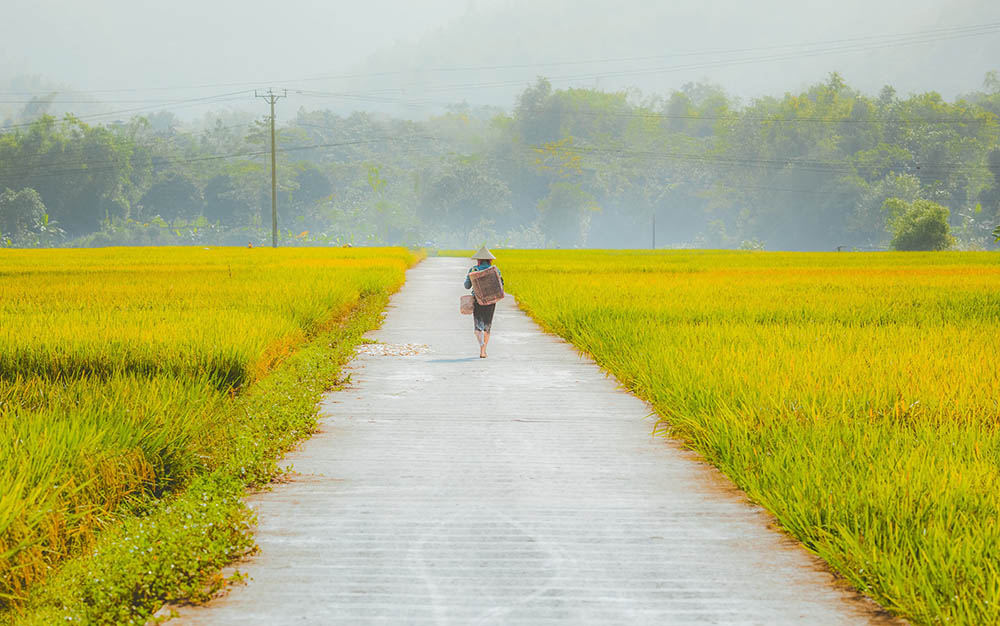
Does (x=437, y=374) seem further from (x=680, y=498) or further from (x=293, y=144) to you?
(x=293, y=144)

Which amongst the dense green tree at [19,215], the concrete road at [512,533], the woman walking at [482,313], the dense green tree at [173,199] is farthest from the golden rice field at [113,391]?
the dense green tree at [173,199]

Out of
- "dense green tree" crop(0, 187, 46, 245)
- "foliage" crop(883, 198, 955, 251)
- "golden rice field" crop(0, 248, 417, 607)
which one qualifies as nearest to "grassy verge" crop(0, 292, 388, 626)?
"golden rice field" crop(0, 248, 417, 607)

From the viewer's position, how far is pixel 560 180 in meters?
121

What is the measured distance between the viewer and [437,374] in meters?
10.8

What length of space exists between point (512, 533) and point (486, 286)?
24.0ft

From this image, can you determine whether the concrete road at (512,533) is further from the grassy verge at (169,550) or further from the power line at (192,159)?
the power line at (192,159)

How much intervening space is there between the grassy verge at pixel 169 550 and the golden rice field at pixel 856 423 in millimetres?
2800

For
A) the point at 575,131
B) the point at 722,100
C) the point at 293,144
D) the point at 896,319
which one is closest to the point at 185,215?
the point at 293,144

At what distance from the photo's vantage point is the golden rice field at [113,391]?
A: 4594 mm

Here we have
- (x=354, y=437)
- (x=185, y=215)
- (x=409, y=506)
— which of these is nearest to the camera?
(x=409, y=506)

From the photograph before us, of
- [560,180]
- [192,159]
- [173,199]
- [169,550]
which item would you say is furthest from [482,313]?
[192,159]

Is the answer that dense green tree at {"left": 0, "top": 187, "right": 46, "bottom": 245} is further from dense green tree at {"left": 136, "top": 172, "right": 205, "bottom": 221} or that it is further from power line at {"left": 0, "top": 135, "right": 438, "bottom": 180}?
dense green tree at {"left": 136, "top": 172, "right": 205, "bottom": 221}

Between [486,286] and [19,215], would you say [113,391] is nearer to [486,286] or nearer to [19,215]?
[486,286]

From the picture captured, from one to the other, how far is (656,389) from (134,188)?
111 m
